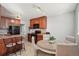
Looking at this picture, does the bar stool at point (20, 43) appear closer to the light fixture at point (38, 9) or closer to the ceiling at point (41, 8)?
the ceiling at point (41, 8)

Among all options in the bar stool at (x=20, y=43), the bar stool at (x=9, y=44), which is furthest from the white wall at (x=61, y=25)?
the bar stool at (x=9, y=44)

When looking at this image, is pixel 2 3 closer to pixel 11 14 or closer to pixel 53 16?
pixel 11 14

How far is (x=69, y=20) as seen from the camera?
2.25 m

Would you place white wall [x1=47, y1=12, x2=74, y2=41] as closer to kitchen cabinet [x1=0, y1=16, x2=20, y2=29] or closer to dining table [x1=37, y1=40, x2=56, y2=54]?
dining table [x1=37, y1=40, x2=56, y2=54]

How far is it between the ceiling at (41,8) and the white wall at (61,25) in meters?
0.11

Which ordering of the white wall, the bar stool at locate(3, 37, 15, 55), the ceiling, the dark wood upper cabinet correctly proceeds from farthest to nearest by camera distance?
the bar stool at locate(3, 37, 15, 55) → the dark wood upper cabinet → the white wall → the ceiling

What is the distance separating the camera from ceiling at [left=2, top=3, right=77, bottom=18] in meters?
2.13

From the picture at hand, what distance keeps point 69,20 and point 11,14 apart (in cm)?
125

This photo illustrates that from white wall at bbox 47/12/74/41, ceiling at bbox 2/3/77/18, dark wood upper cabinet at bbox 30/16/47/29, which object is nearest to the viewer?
ceiling at bbox 2/3/77/18

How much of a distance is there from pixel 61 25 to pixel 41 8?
570 mm

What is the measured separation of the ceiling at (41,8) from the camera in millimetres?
2129

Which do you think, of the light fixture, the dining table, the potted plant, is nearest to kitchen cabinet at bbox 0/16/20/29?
the light fixture

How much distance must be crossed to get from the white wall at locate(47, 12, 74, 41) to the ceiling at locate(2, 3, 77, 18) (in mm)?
108

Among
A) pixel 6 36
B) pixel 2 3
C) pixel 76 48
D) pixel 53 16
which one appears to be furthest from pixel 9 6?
pixel 76 48
